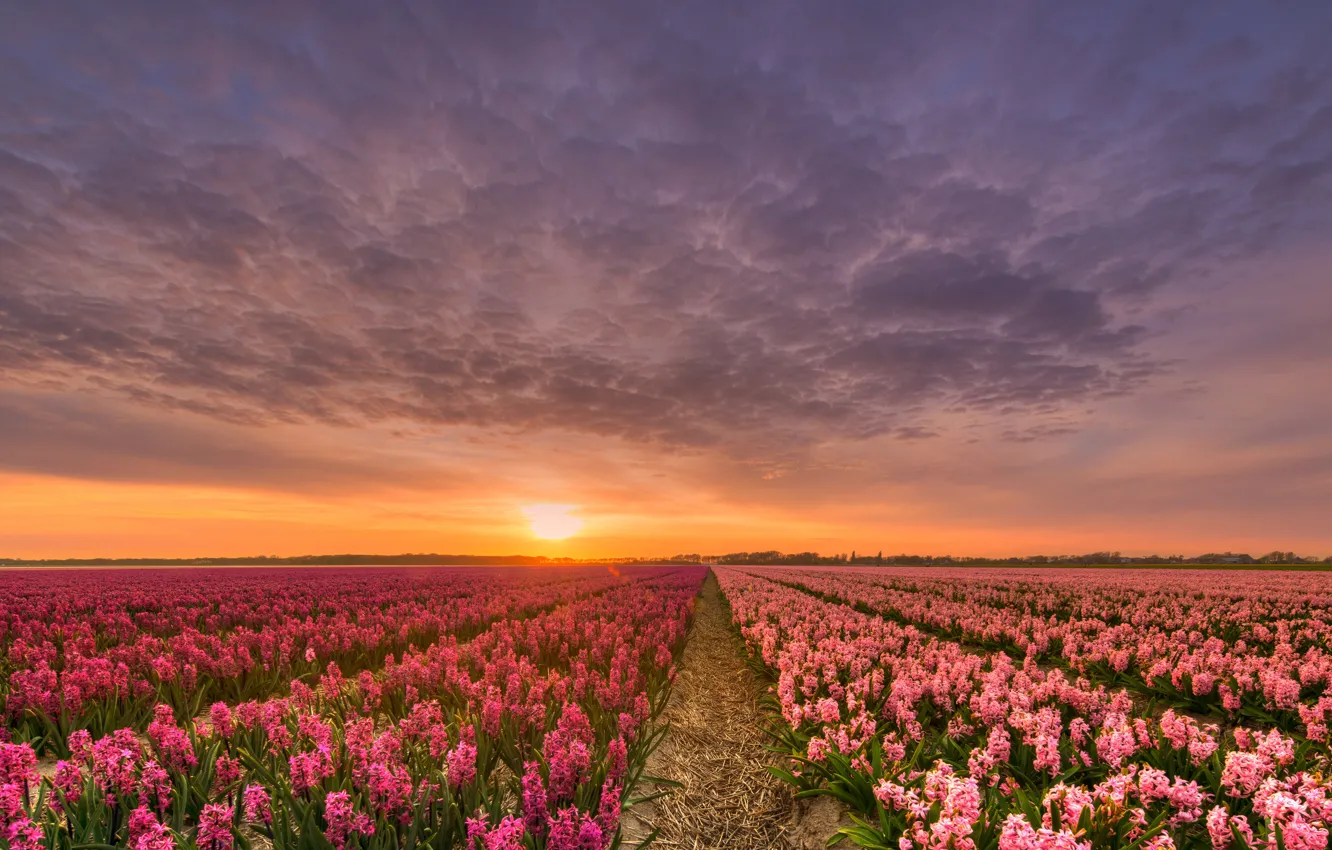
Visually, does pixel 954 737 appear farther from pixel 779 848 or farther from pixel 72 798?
pixel 72 798

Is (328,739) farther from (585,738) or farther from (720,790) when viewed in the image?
(720,790)

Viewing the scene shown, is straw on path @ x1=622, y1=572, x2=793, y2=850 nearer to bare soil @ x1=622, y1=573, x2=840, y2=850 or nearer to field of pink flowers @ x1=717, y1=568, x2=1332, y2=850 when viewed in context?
bare soil @ x1=622, y1=573, x2=840, y2=850

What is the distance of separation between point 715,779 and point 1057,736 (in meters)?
3.99

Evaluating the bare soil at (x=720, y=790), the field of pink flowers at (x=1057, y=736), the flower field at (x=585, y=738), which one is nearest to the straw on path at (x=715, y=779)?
the bare soil at (x=720, y=790)

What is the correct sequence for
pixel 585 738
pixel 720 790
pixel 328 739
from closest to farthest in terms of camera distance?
1. pixel 328 739
2. pixel 585 738
3. pixel 720 790

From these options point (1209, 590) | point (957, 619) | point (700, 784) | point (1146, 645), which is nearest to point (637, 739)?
point (700, 784)

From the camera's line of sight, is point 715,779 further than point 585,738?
Yes

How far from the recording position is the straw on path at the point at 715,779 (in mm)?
6094

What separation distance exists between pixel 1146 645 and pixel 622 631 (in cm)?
1090

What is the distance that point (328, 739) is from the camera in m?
5.03

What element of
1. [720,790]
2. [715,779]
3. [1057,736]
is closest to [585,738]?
[720,790]

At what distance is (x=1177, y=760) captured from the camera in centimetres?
604

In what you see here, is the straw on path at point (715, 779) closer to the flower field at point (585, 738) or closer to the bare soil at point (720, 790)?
the bare soil at point (720, 790)

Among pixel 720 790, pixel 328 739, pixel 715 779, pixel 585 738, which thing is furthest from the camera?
pixel 715 779
